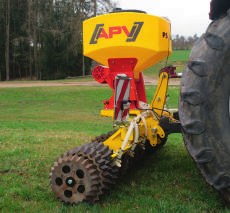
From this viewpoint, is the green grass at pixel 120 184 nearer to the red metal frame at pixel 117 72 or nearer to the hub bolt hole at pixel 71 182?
the hub bolt hole at pixel 71 182

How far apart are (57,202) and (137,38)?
6.62 feet

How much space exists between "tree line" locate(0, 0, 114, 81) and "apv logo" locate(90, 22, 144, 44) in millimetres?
28773

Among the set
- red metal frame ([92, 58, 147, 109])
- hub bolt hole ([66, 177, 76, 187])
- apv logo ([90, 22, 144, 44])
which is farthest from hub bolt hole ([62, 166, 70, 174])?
apv logo ([90, 22, 144, 44])

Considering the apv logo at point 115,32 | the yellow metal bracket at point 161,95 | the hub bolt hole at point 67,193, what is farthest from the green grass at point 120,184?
the apv logo at point 115,32

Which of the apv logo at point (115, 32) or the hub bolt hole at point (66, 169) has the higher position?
the apv logo at point (115, 32)

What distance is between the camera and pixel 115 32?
335cm

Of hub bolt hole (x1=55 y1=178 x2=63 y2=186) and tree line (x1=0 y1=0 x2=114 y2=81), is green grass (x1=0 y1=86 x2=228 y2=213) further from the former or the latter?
tree line (x1=0 y1=0 x2=114 y2=81)

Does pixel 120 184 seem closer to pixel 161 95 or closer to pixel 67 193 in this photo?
pixel 67 193

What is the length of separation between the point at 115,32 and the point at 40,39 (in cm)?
3572

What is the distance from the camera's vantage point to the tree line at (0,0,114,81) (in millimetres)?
34250

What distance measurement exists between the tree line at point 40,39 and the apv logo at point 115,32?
28.8 metres

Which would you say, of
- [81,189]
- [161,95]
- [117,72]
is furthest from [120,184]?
[117,72]

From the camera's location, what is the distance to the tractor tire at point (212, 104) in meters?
2.00

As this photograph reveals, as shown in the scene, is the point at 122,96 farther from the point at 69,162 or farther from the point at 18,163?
the point at 18,163
